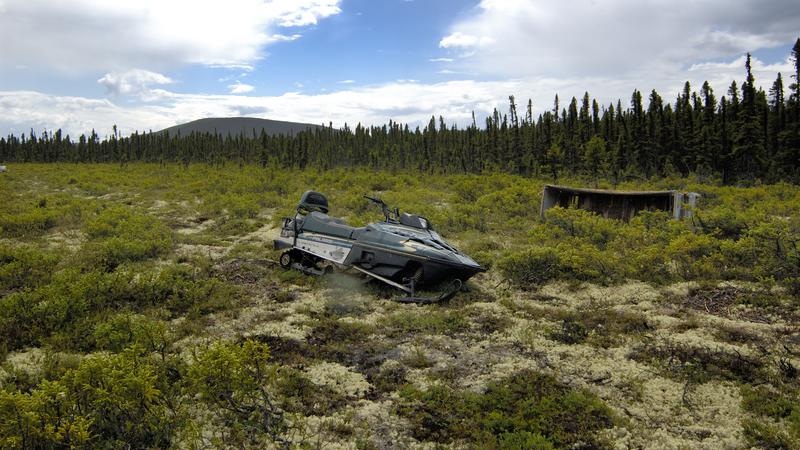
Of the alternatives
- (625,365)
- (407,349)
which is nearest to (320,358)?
(407,349)

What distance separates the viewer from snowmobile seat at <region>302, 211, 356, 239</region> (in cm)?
1077

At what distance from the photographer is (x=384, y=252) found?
9828mm

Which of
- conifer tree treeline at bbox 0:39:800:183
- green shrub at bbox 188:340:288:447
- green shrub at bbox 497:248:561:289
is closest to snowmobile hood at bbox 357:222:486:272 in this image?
green shrub at bbox 497:248:561:289

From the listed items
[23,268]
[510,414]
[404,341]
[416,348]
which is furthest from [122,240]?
[510,414]

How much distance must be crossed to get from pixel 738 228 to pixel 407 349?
1152 cm

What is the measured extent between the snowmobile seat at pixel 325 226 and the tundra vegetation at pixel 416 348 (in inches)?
43.1

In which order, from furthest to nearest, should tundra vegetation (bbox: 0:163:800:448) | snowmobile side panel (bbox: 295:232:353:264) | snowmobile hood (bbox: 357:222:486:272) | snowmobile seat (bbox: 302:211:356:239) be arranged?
1. snowmobile seat (bbox: 302:211:356:239)
2. snowmobile side panel (bbox: 295:232:353:264)
3. snowmobile hood (bbox: 357:222:486:272)
4. tundra vegetation (bbox: 0:163:800:448)

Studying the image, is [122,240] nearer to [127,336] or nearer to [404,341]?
[127,336]

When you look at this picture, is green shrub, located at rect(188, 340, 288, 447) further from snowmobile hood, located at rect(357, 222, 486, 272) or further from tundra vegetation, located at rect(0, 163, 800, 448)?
snowmobile hood, located at rect(357, 222, 486, 272)

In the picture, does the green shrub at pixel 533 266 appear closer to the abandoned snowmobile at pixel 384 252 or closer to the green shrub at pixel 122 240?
the abandoned snowmobile at pixel 384 252

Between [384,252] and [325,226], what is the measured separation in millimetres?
2088

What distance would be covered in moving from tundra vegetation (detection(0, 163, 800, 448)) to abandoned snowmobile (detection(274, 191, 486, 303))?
0.52 metres

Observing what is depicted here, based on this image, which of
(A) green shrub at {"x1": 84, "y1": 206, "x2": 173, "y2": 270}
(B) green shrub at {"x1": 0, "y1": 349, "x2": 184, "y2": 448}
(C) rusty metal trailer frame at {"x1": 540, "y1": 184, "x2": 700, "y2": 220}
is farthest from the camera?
(C) rusty metal trailer frame at {"x1": 540, "y1": 184, "x2": 700, "y2": 220}

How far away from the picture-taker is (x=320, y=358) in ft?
22.2
